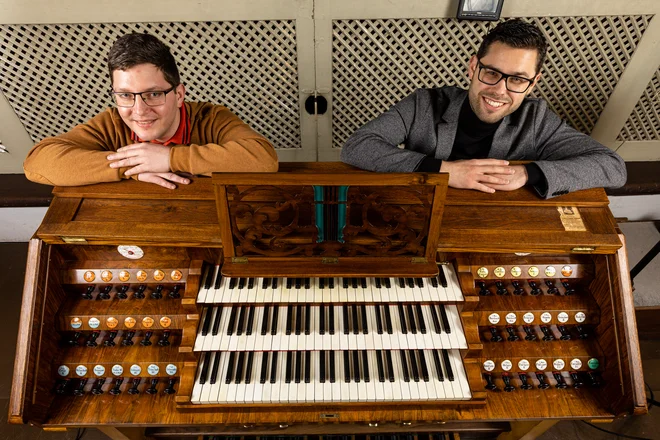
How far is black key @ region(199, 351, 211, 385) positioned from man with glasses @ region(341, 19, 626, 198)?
116 centimetres

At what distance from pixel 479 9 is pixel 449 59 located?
41 cm

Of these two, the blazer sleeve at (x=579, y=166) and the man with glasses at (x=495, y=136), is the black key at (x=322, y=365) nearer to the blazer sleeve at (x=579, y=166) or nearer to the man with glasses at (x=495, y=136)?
the man with glasses at (x=495, y=136)

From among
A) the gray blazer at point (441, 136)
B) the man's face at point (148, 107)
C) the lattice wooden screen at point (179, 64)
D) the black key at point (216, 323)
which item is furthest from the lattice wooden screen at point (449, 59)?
the black key at point (216, 323)

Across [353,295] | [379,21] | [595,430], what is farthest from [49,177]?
[595,430]

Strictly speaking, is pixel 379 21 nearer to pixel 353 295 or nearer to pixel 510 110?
pixel 510 110

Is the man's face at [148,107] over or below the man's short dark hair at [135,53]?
below

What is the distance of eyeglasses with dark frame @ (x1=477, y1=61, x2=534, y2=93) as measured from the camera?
2.09 metres

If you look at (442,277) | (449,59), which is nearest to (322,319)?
(442,277)

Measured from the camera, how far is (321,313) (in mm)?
2080

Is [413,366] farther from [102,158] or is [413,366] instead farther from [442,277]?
[102,158]

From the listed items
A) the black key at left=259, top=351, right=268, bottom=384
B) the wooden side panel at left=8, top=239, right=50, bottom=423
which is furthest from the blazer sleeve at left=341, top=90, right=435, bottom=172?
the wooden side panel at left=8, top=239, right=50, bottom=423

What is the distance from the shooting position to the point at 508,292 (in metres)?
2.12

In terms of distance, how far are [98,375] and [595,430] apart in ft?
9.96

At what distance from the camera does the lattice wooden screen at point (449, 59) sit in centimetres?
311
